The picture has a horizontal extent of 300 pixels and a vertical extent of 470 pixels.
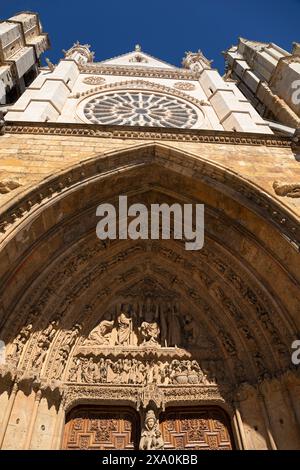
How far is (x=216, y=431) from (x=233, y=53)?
17165 millimetres

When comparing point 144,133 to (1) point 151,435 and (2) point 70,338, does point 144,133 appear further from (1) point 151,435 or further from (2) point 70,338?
(1) point 151,435

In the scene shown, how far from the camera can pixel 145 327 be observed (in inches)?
201

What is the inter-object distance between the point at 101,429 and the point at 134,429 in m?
0.41

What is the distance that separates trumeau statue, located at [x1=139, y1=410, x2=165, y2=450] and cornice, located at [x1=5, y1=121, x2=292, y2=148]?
4293 millimetres

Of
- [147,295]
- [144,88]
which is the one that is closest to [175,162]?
[147,295]

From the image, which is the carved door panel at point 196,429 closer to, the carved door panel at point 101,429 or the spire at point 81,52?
the carved door panel at point 101,429

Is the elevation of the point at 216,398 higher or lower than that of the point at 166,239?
lower

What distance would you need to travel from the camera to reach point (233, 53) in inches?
656

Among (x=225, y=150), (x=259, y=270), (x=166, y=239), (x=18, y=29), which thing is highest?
(x=18, y=29)

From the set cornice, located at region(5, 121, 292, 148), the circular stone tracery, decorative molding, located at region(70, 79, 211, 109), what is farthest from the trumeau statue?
decorative molding, located at region(70, 79, 211, 109)

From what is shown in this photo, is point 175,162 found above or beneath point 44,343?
above

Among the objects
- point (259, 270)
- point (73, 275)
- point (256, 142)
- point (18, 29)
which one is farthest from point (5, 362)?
point (18, 29)

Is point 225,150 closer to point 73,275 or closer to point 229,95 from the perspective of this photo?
point 73,275

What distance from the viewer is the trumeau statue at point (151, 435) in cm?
384
